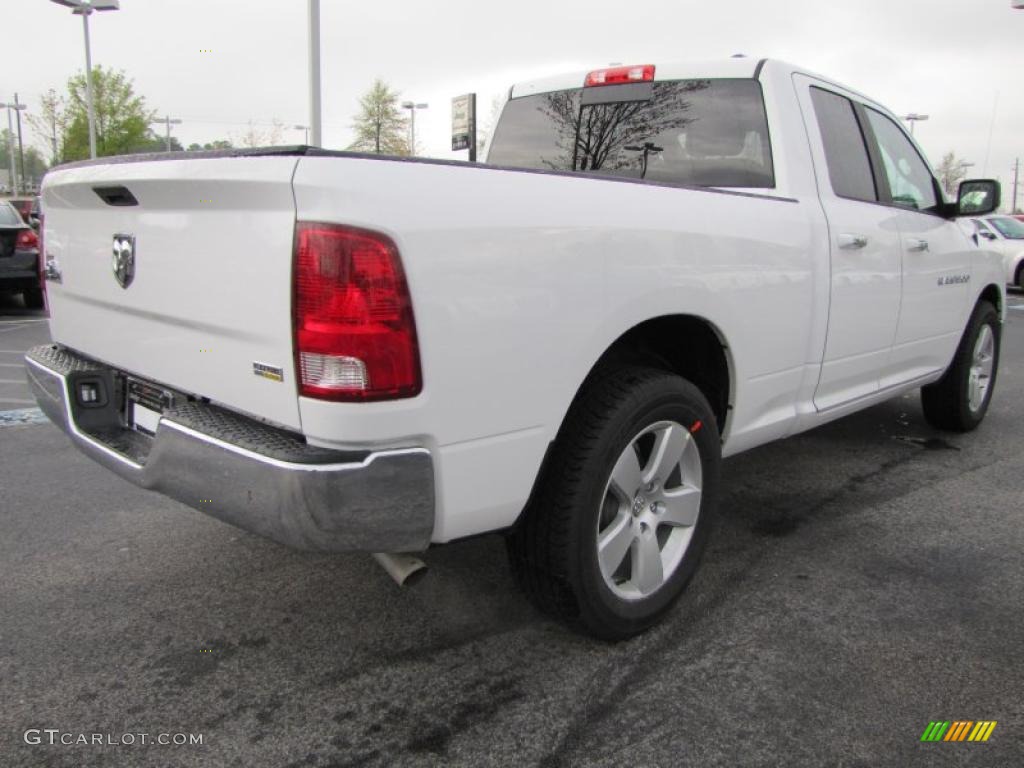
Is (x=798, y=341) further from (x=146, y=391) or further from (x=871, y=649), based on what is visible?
(x=146, y=391)

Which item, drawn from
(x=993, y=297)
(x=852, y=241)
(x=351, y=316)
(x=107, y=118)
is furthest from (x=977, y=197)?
(x=107, y=118)

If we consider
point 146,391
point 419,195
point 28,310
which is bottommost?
point 28,310

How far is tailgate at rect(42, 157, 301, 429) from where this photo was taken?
189 centimetres

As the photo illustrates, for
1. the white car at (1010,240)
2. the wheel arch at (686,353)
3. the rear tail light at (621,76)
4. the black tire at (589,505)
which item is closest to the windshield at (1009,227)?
the white car at (1010,240)

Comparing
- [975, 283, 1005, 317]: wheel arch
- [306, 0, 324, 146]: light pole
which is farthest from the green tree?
[975, 283, 1005, 317]: wheel arch

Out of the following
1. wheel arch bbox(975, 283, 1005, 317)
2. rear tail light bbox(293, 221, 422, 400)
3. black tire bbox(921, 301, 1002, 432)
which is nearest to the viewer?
rear tail light bbox(293, 221, 422, 400)

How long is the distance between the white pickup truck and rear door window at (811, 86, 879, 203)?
2cm

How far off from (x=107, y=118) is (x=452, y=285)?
40845mm

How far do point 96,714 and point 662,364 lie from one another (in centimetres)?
195

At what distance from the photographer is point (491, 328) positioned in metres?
1.98

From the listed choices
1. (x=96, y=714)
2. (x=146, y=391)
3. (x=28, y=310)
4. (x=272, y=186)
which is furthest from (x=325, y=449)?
A: (x=28, y=310)

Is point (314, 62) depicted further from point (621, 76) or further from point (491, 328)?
point (491, 328)

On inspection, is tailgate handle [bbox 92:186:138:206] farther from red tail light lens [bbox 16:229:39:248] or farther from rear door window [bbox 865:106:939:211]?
red tail light lens [bbox 16:229:39:248]

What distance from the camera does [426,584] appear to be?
3.02 metres
